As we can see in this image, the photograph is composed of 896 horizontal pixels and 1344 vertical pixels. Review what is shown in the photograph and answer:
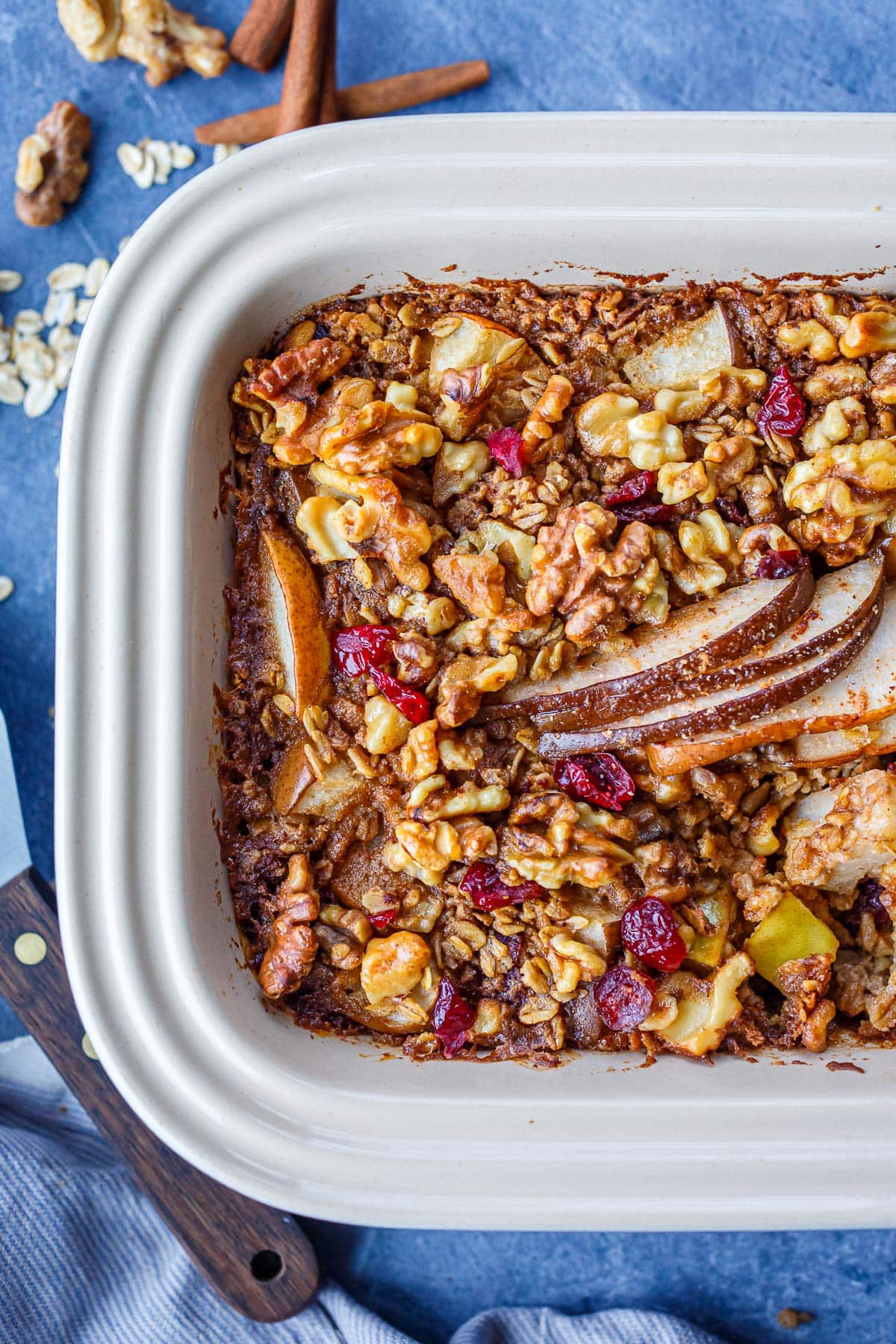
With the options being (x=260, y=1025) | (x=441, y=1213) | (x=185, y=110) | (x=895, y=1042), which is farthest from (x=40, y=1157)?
(x=185, y=110)

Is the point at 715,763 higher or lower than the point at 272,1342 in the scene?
higher

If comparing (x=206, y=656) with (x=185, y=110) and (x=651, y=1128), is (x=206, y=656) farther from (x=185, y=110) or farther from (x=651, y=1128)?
(x=185, y=110)

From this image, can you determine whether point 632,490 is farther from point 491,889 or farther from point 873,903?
point 873,903

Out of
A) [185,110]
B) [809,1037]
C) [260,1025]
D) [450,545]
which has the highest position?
[185,110]

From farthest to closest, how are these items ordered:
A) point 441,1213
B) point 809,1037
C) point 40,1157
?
point 40,1157
point 809,1037
point 441,1213

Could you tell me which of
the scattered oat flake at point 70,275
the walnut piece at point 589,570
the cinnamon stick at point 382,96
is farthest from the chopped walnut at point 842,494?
the scattered oat flake at point 70,275

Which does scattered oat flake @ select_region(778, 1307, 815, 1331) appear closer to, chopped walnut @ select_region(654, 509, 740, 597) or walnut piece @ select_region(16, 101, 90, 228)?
chopped walnut @ select_region(654, 509, 740, 597)

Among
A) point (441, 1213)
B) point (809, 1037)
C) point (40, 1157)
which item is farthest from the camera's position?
point (40, 1157)

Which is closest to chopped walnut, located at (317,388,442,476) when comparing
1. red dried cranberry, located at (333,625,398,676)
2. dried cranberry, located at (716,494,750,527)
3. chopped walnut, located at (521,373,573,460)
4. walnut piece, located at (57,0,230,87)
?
chopped walnut, located at (521,373,573,460)
